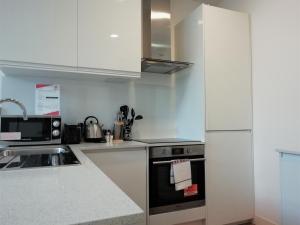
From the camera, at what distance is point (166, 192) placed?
1876 millimetres

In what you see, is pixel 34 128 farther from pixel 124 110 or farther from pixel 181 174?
pixel 181 174

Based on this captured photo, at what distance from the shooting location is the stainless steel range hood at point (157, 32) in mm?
2322

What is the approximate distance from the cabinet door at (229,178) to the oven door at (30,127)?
53.9 inches

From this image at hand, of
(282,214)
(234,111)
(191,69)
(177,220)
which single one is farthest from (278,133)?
(177,220)

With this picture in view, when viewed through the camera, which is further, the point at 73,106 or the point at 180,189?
the point at 73,106

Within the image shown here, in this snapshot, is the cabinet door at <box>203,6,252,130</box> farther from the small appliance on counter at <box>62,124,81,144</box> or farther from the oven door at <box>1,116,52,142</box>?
the oven door at <box>1,116,52,142</box>

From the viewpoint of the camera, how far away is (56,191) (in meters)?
0.60

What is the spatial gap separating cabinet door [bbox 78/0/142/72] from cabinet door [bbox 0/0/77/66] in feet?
0.25

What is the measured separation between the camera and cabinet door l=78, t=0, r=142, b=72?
1776mm

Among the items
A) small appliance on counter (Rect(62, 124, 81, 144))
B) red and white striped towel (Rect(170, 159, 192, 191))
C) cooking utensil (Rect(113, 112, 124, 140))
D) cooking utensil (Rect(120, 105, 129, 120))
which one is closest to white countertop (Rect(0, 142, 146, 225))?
small appliance on counter (Rect(62, 124, 81, 144))

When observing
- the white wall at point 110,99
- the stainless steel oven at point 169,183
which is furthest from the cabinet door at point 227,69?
the white wall at point 110,99

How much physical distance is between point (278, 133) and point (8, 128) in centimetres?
A: 217

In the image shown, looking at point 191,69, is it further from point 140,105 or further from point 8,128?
point 8,128

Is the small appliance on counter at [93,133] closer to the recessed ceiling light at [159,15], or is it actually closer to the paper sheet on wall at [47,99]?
the paper sheet on wall at [47,99]
